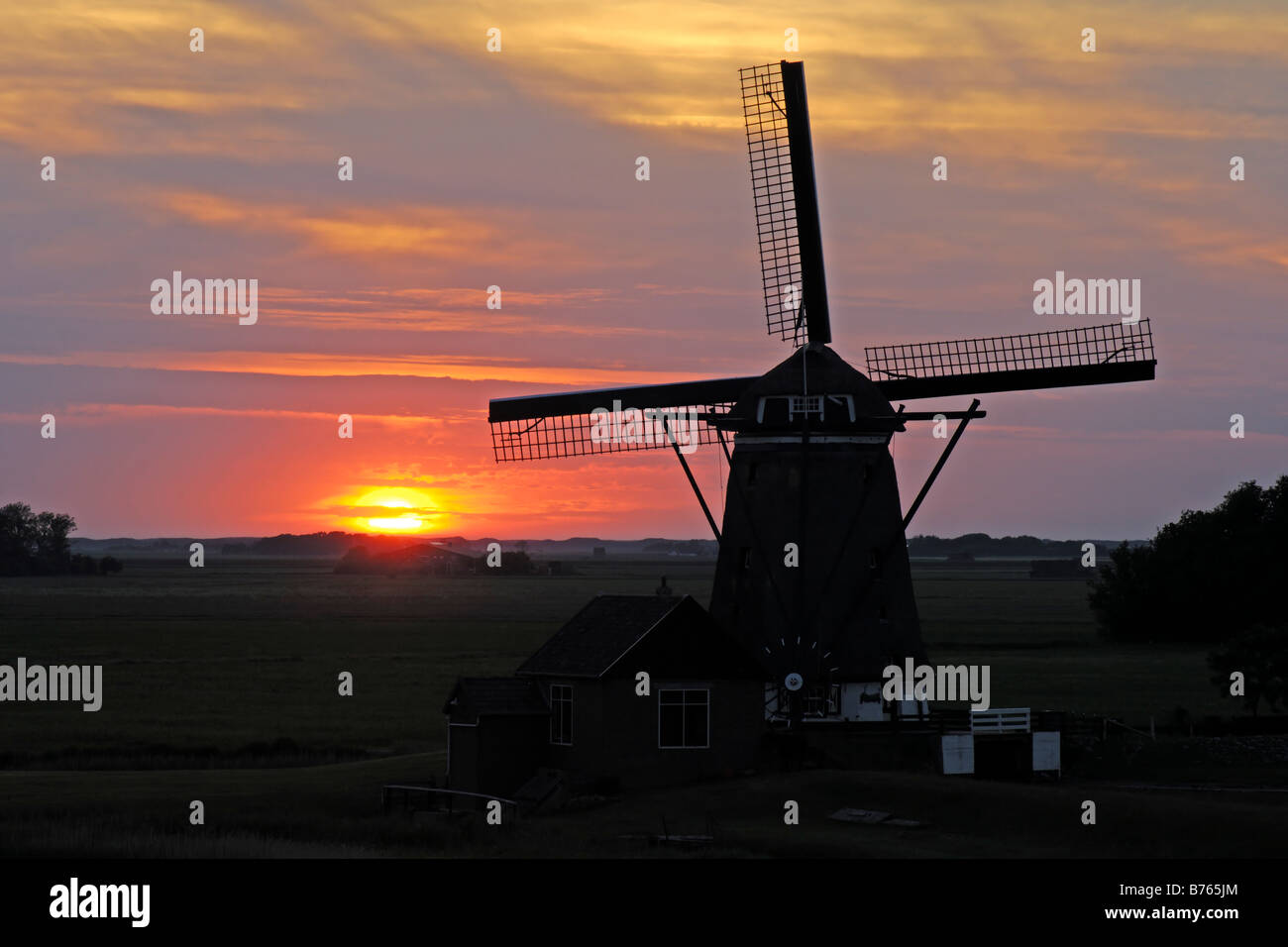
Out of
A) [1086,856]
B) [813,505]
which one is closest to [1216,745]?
[813,505]

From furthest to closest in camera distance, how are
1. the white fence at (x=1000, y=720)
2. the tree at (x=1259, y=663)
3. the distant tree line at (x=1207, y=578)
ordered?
the distant tree line at (x=1207, y=578)
the tree at (x=1259, y=663)
the white fence at (x=1000, y=720)

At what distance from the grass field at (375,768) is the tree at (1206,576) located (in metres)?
5.46

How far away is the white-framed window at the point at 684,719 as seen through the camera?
145ft

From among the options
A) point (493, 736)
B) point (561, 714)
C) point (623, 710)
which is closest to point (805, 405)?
point (623, 710)

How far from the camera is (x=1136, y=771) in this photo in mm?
47188

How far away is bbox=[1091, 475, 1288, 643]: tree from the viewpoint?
104m

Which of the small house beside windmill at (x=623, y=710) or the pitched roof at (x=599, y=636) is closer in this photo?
the small house beside windmill at (x=623, y=710)

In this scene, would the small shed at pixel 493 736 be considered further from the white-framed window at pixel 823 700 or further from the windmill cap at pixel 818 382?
the windmill cap at pixel 818 382

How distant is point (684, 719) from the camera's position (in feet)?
145

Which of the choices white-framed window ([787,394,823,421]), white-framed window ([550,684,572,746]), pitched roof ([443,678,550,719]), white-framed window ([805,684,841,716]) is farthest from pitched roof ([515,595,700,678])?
white-framed window ([787,394,823,421])

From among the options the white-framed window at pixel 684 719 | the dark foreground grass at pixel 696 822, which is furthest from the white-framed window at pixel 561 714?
the dark foreground grass at pixel 696 822

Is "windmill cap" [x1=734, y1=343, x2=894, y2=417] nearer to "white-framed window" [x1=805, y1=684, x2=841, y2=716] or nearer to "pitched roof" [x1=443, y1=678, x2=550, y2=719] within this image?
"white-framed window" [x1=805, y1=684, x2=841, y2=716]

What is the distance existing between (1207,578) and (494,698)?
70264 millimetres
